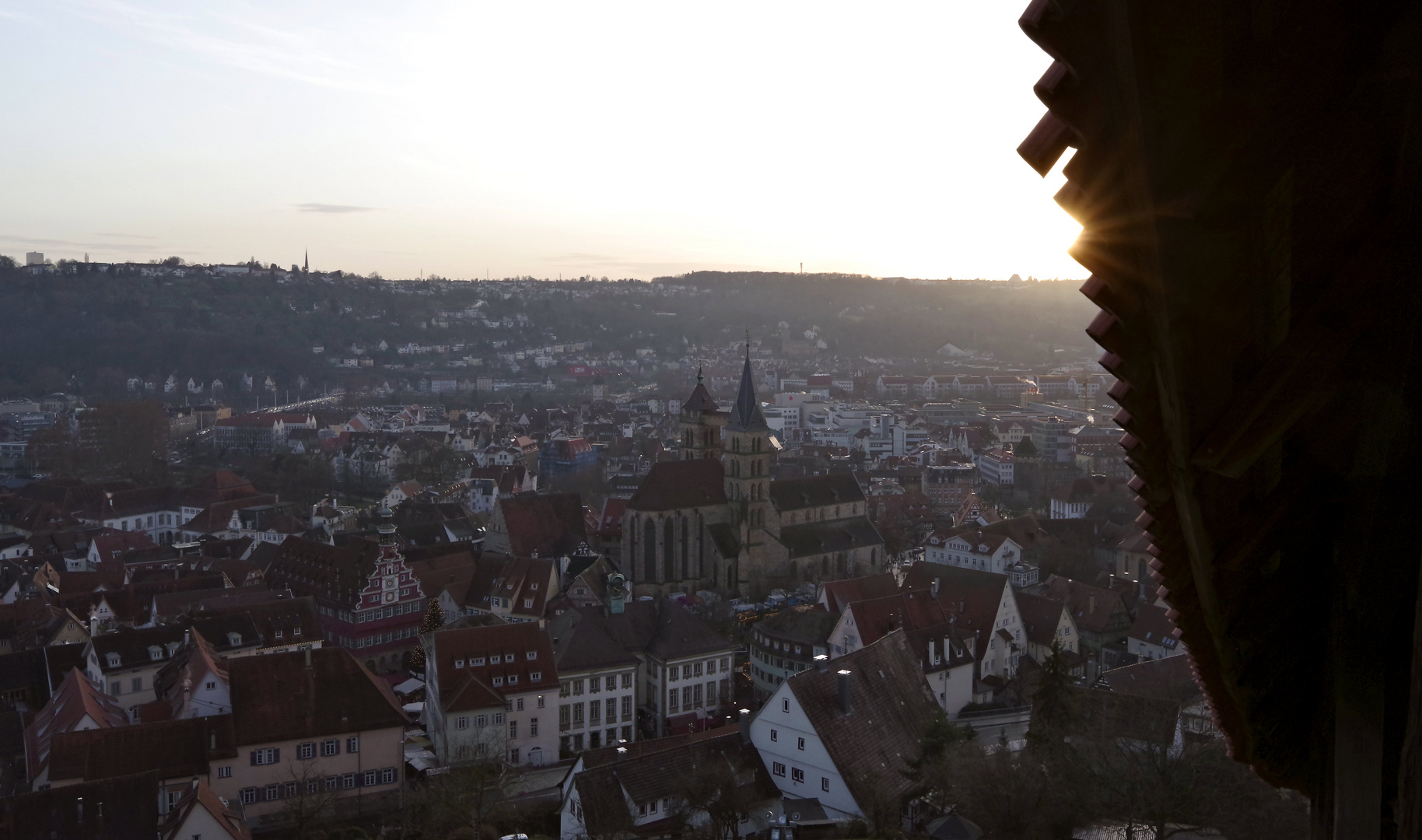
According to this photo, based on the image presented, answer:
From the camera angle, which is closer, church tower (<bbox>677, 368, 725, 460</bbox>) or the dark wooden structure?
the dark wooden structure

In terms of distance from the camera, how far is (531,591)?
34.0 m

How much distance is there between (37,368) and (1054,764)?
391ft

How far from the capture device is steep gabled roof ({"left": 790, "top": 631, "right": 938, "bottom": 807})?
61.9 ft

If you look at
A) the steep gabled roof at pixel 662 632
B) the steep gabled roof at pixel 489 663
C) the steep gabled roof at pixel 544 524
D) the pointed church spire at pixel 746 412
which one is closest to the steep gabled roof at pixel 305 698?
the steep gabled roof at pixel 489 663

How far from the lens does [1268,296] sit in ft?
4.77

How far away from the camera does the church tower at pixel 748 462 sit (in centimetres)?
4006

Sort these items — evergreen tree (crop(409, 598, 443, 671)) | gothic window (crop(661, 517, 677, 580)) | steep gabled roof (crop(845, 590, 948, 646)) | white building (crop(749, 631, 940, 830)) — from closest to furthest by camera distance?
white building (crop(749, 631, 940, 830)), steep gabled roof (crop(845, 590, 948, 646)), evergreen tree (crop(409, 598, 443, 671)), gothic window (crop(661, 517, 677, 580))

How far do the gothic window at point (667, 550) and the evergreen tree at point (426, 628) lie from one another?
339 inches

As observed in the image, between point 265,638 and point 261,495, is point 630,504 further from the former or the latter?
point 261,495

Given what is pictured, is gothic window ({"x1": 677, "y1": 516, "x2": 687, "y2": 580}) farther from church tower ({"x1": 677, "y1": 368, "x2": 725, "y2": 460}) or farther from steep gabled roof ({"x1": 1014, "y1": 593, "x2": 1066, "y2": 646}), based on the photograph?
steep gabled roof ({"x1": 1014, "y1": 593, "x2": 1066, "y2": 646})

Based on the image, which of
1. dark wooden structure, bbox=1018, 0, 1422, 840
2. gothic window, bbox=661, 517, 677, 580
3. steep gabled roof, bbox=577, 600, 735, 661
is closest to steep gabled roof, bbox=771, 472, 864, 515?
gothic window, bbox=661, 517, 677, 580

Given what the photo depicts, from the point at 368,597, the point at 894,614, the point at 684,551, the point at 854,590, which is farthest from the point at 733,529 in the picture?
the point at 368,597

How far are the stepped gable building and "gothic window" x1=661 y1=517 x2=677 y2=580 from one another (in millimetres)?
8917

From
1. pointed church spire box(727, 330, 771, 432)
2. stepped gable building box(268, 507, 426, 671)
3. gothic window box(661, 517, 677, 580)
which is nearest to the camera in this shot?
stepped gable building box(268, 507, 426, 671)
